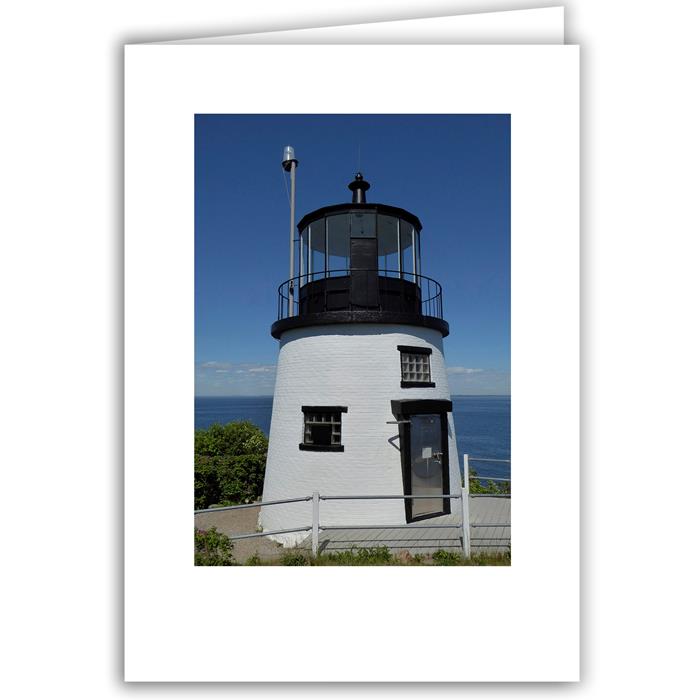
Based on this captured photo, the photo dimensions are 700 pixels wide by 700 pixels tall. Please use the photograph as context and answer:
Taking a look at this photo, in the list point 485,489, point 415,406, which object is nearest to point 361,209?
point 415,406

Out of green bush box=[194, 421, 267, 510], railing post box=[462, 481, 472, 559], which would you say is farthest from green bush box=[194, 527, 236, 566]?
green bush box=[194, 421, 267, 510]

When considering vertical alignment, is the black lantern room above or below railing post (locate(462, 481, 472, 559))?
above

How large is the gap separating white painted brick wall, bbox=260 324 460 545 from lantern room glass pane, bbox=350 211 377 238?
1715 millimetres

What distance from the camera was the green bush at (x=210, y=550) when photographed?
4668 millimetres

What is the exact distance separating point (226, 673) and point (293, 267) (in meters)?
6.06

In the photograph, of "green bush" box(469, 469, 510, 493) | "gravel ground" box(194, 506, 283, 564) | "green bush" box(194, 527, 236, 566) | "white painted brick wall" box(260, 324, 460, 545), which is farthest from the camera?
"green bush" box(469, 469, 510, 493)

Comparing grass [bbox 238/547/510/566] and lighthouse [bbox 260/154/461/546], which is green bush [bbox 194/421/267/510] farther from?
grass [bbox 238/547/510/566]

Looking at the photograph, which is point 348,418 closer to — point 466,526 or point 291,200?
point 466,526

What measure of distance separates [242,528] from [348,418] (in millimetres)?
3221

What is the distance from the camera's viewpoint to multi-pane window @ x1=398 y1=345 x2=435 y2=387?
23.8 feet

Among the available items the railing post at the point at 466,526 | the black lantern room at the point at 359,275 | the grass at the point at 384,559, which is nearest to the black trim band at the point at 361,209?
the black lantern room at the point at 359,275

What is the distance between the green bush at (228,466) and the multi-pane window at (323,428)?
3.52 m

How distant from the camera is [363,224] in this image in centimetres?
751
